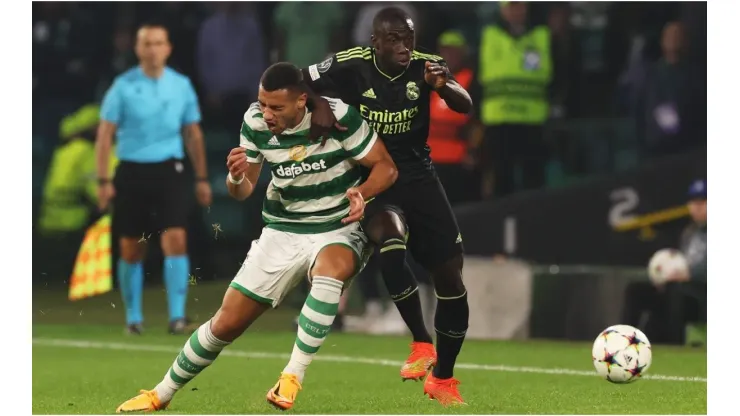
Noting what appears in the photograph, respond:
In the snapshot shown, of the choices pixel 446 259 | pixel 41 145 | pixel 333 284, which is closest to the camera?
pixel 333 284

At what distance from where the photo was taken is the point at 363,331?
47.9 ft

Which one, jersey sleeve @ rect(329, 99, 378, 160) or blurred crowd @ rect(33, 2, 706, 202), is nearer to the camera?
jersey sleeve @ rect(329, 99, 378, 160)

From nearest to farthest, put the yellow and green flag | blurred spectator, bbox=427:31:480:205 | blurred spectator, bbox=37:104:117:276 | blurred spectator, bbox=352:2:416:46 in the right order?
1. blurred spectator, bbox=427:31:480:205
2. the yellow and green flag
3. blurred spectator, bbox=352:2:416:46
4. blurred spectator, bbox=37:104:117:276

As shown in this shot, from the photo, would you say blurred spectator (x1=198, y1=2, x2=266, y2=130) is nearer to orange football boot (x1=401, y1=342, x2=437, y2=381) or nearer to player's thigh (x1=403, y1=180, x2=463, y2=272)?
orange football boot (x1=401, y1=342, x2=437, y2=381)

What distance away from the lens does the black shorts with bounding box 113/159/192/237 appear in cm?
1392

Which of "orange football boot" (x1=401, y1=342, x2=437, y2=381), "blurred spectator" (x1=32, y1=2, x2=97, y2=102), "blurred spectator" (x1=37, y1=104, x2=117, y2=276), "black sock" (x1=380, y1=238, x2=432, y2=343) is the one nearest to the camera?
"black sock" (x1=380, y1=238, x2=432, y2=343)

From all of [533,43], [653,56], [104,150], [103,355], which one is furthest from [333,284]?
[653,56]

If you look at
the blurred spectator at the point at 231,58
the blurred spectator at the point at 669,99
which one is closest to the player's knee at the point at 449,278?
the blurred spectator at the point at 669,99

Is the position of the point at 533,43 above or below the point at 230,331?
above

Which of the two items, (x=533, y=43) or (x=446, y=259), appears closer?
(x=446, y=259)

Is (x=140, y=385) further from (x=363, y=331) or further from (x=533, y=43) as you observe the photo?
(x=533, y=43)

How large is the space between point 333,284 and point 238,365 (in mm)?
3969

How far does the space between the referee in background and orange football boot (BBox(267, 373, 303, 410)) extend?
5988mm

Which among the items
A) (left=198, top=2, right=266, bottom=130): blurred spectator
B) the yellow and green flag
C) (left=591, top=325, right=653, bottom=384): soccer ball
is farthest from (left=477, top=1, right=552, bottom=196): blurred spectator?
(left=591, top=325, right=653, bottom=384): soccer ball
